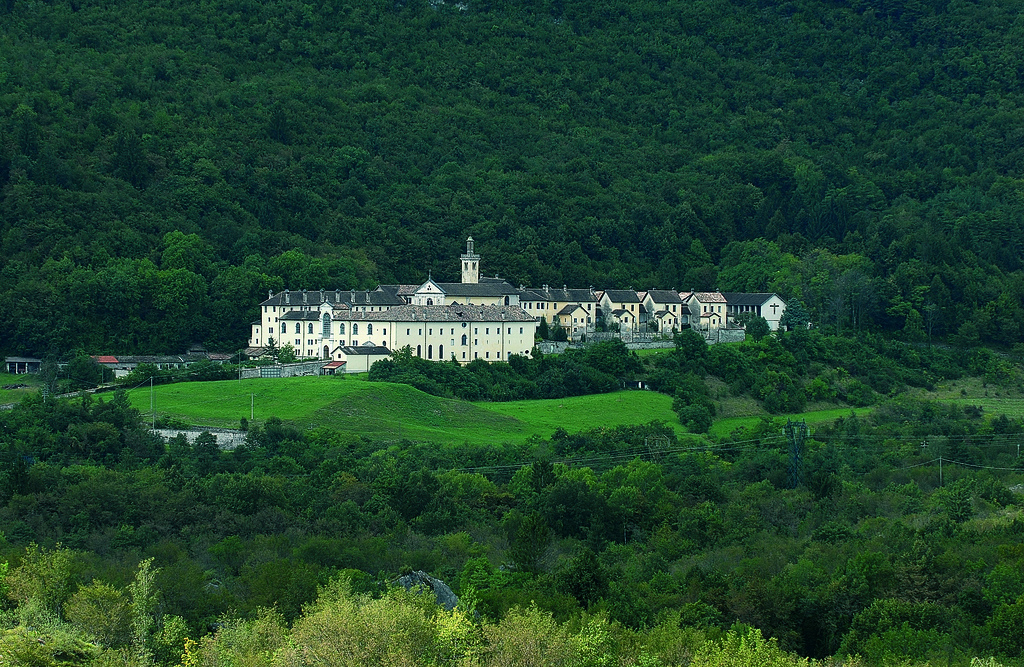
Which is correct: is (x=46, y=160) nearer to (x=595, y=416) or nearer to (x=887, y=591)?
(x=595, y=416)

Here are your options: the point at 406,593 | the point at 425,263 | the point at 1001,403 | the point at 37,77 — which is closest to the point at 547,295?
the point at 425,263

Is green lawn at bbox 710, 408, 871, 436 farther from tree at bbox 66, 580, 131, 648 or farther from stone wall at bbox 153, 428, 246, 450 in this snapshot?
tree at bbox 66, 580, 131, 648

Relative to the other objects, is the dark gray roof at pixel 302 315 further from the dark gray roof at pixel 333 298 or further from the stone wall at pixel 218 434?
the stone wall at pixel 218 434

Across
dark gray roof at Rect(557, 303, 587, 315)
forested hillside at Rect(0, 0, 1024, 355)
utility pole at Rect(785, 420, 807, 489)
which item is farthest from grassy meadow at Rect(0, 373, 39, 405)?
utility pole at Rect(785, 420, 807, 489)

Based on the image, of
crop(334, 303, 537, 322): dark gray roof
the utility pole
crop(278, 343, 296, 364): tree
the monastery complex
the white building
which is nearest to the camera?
the utility pole

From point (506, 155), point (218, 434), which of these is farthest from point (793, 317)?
point (506, 155)

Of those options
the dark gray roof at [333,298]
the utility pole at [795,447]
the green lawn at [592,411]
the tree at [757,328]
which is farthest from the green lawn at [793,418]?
the dark gray roof at [333,298]
